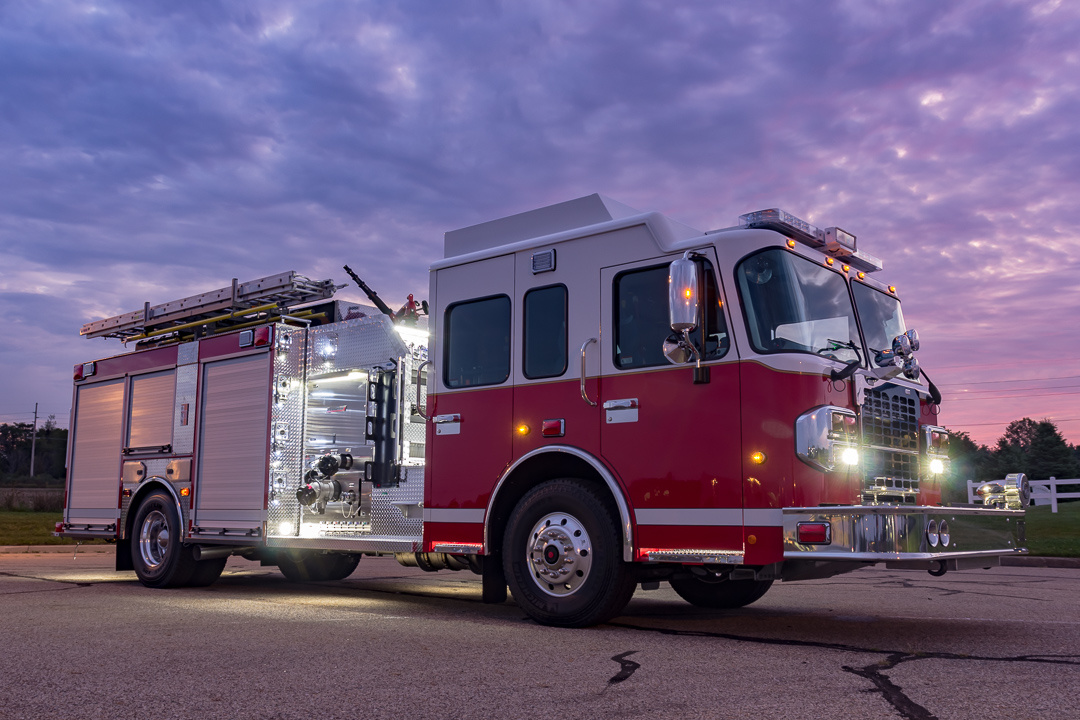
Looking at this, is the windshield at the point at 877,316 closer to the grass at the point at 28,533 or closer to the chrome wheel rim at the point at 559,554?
the chrome wheel rim at the point at 559,554

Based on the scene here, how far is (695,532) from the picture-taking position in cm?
591

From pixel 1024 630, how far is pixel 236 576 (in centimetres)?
941

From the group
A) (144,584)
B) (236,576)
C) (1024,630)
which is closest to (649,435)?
(1024,630)

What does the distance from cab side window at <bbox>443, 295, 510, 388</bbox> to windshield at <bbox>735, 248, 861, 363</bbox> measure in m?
2.04

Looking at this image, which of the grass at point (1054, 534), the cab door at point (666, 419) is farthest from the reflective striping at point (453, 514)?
the grass at point (1054, 534)

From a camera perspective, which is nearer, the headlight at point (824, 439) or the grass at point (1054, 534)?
the headlight at point (824, 439)

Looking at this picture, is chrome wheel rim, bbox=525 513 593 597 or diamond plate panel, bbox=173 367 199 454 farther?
diamond plate panel, bbox=173 367 199 454

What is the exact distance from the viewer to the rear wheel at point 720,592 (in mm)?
7835

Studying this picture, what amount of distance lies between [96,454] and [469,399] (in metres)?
6.34

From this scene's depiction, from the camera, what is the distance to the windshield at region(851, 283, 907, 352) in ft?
22.3

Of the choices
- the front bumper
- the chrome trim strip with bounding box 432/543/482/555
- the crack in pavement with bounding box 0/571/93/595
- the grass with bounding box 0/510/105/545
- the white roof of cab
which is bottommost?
the grass with bounding box 0/510/105/545

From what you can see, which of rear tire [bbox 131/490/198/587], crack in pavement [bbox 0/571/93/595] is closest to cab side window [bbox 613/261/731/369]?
rear tire [bbox 131/490/198/587]

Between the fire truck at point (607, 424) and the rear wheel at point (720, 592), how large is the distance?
0.03 metres

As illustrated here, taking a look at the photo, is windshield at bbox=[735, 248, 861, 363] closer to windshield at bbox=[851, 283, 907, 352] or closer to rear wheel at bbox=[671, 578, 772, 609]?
windshield at bbox=[851, 283, 907, 352]
